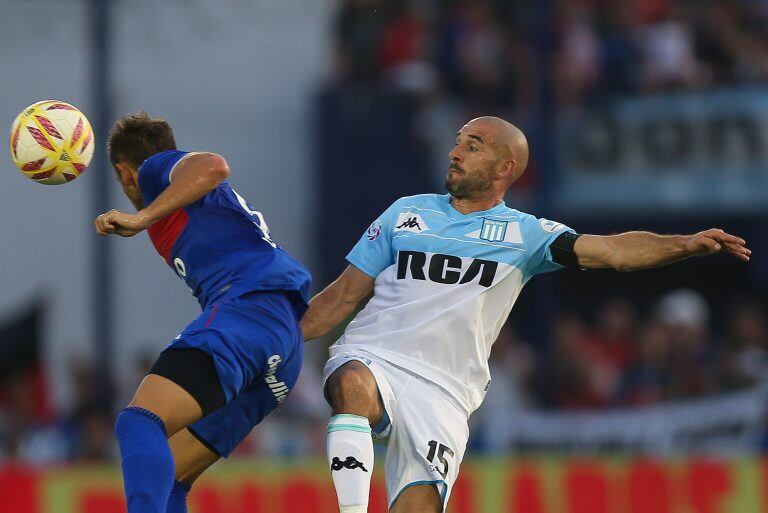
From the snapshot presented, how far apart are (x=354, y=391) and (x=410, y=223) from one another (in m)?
0.90

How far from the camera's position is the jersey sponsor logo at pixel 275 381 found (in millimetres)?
6210

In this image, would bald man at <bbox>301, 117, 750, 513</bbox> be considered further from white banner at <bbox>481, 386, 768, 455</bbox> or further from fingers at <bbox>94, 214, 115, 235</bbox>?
white banner at <bbox>481, 386, 768, 455</bbox>

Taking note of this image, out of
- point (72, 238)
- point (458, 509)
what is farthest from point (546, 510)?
point (72, 238)

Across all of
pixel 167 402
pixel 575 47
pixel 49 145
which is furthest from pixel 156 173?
pixel 575 47

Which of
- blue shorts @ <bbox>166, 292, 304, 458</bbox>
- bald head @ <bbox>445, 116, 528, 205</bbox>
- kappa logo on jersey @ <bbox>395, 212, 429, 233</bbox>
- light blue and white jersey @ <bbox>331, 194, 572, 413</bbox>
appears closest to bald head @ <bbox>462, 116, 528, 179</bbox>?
bald head @ <bbox>445, 116, 528, 205</bbox>

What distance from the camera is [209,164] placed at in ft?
19.7

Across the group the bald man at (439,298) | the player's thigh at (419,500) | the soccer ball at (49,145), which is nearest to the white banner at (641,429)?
the bald man at (439,298)

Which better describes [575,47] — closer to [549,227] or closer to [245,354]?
[549,227]

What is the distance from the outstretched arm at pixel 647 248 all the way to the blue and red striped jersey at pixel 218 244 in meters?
1.28

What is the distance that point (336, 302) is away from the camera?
6938mm

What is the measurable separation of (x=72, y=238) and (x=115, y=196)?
4.09ft

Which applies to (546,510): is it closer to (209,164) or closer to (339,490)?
(339,490)

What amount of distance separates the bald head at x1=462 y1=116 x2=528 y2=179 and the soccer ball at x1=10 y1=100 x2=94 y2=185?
1.79 m

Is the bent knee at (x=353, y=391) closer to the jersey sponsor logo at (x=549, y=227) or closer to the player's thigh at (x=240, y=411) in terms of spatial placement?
the player's thigh at (x=240, y=411)
